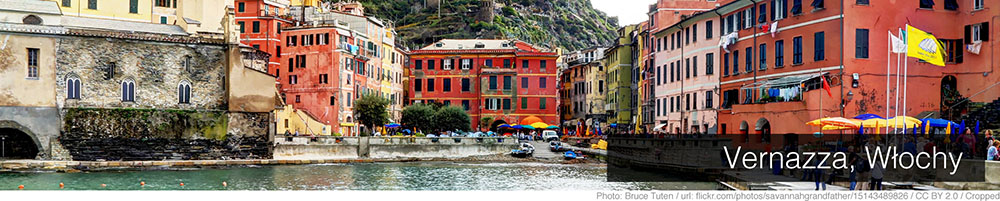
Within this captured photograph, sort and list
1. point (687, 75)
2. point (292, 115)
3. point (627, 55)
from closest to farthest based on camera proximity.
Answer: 1. point (687, 75)
2. point (292, 115)
3. point (627, 55)

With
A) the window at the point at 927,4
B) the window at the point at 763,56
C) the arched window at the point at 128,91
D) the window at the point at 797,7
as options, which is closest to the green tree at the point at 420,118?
the arched window at the point at 128,91

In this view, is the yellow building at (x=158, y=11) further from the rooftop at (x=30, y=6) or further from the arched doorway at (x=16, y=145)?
the arched doorway at (x=16, y=145)

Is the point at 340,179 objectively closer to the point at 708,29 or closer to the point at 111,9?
the point at 708,29

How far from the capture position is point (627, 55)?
296 ft

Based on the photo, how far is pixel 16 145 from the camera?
2215 inches

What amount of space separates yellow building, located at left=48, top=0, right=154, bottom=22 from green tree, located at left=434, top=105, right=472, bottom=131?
84.7ft

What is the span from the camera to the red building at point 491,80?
311 feet

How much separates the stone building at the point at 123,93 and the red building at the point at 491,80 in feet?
119

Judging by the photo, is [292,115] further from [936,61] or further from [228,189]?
[936,61]

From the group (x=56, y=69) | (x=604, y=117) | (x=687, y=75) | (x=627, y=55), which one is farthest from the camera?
(x=604, y=117)

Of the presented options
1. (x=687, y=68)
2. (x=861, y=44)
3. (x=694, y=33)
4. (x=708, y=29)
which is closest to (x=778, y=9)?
(x=861, y=44)

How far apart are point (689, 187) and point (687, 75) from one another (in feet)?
70.2

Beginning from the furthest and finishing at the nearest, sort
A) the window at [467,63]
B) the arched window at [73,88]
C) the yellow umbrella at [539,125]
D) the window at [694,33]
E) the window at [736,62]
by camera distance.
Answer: the window at [467,63]
the yellow umbrella at [539,125]
the window at [694,33]
the arched window at [73,88]
the window at [736,62]

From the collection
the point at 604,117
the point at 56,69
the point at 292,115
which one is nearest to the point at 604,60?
the point at 604,117
